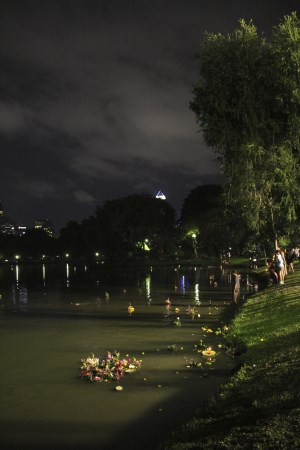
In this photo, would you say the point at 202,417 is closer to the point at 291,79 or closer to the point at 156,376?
the point at 156,376

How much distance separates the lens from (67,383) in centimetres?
1391

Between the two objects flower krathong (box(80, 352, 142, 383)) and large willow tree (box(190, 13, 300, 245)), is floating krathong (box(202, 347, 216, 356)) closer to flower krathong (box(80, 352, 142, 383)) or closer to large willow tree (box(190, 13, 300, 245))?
flower krathong (box(80, 352, 142, 383))

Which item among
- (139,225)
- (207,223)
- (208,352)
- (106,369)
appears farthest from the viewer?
(139,225)

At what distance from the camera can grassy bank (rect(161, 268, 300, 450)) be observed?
7.54 m

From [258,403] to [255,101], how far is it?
13342 mm

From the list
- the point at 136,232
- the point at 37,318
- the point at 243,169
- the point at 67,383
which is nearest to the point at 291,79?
the point at 243,169

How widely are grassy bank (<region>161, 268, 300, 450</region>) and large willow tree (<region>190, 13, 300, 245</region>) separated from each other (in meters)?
6.55

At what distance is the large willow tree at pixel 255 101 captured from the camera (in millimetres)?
19906

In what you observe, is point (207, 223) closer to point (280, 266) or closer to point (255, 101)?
point (280, 266)

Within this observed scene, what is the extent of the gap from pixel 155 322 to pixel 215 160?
24.5 ft

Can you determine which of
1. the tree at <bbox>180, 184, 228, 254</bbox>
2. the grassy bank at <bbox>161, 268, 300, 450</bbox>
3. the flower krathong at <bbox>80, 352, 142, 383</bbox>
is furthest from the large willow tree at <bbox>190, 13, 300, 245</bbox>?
the tree at <bbox>180, 184, 228, 254</bbox>

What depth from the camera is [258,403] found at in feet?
30.8

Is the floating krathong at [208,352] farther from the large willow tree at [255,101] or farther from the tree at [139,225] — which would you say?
the tree at [139,225]

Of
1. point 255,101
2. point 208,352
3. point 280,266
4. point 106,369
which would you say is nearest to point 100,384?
point 106,369
